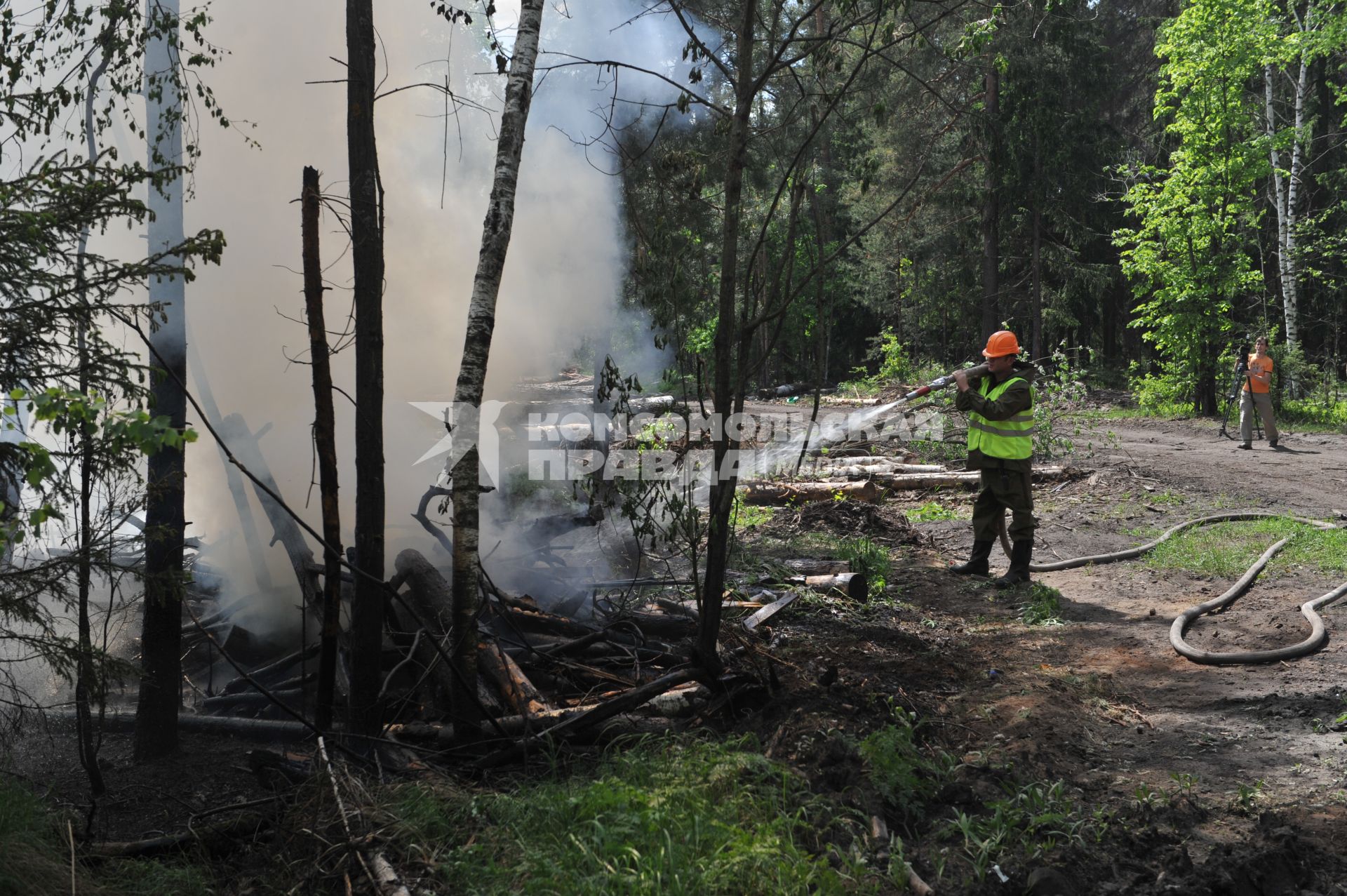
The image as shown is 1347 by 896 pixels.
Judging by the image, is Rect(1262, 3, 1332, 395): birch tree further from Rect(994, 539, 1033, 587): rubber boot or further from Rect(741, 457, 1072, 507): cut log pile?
Rect(994, 539, 1033, 587): rubber boot

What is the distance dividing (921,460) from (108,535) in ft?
37.9

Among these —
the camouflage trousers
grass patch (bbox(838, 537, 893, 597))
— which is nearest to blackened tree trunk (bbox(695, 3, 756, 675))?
grass patch (bbox(838, 537, 893, 597))

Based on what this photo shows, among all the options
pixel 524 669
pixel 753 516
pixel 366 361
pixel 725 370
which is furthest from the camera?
pixel 753 516

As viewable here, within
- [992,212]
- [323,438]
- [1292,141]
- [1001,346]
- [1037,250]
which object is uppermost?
[1292,141]

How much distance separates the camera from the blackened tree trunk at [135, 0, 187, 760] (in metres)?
5.36

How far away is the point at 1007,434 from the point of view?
782 cm

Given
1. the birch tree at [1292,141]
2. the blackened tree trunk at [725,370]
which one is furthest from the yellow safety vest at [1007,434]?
the birch tree at [1292,141]

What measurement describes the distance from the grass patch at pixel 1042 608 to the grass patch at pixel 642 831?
361 cm

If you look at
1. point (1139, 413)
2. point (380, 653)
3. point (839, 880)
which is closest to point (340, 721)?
point (380, 653)

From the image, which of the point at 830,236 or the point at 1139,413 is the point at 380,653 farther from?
the point at 830,236

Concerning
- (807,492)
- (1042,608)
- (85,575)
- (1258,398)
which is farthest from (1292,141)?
(85,575)

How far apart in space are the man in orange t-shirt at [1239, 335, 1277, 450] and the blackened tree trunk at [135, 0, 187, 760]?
15.4 metres

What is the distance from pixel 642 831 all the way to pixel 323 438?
2818mm

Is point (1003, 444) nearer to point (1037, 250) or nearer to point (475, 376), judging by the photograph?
point (475, 376)
